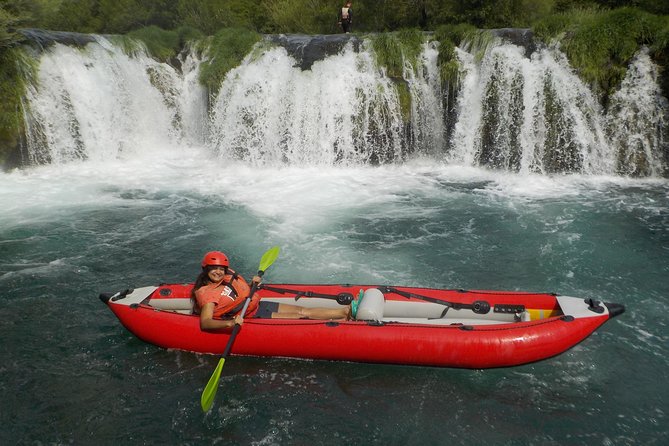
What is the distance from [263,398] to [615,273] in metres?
4.59

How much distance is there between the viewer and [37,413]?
438cm

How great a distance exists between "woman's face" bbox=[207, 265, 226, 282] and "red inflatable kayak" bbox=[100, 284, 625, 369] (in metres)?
0.40

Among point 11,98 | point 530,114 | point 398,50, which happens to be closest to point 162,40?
point 11,98

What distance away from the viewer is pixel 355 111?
1134cm

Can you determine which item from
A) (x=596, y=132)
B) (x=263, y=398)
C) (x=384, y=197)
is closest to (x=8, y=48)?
(x=384, y=197)

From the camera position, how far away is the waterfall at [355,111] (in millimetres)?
10031

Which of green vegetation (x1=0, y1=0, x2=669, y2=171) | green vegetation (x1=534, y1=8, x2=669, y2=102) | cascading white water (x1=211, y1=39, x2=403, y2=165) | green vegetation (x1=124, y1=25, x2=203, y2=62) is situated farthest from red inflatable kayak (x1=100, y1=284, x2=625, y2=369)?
green vegetation (x1=124, y1=25, x2=203, y2=62)

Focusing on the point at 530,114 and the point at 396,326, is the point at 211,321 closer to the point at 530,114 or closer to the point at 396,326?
the point at 396,326

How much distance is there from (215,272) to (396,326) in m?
1.67

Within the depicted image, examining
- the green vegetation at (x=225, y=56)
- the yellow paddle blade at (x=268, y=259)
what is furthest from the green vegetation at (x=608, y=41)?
the yellow paddle blade at (x=268, y=259)

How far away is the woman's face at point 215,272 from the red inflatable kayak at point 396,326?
15.9 inches

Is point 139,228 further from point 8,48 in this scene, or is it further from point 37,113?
point 8,48

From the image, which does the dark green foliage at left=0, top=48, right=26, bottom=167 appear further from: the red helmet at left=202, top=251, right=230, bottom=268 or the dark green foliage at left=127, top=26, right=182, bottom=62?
the red helmet at left=202, top=251, right=230, bottom=268

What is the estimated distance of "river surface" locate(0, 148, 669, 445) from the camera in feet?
13.9
